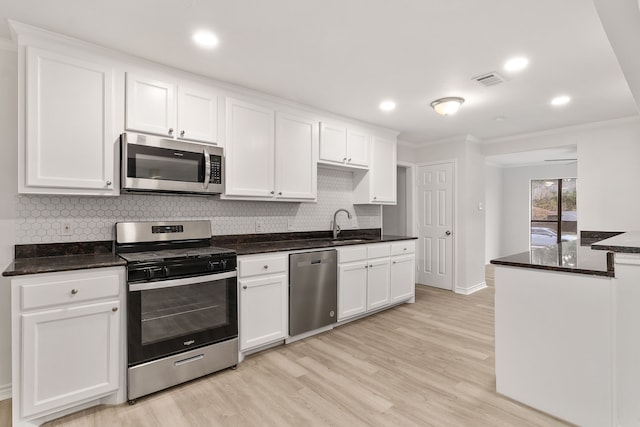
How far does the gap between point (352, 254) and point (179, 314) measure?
186 cm

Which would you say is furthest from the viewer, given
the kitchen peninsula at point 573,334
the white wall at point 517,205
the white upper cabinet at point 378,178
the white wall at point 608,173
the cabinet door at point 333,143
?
the white wall at point 517,205

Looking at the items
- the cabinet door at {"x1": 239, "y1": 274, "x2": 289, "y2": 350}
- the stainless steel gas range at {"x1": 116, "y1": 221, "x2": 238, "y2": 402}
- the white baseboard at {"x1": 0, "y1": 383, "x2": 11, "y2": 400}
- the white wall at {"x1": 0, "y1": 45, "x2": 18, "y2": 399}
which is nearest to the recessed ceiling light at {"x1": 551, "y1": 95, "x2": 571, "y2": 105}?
the cabinet door at {"x1": 239, "y1": 274, "x2": 289, "y2": 350}

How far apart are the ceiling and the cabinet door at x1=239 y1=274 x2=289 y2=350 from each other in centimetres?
181

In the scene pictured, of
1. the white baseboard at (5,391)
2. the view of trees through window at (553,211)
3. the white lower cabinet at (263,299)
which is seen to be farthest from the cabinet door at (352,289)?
the view of trees through window at (553,211)

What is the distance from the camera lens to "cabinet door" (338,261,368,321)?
3.46m

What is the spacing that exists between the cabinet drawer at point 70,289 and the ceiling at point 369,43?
1593 millimetres

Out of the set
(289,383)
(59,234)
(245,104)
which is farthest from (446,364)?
(59,234)

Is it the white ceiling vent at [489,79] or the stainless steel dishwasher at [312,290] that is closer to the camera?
the white ceiling vent at [489,79]

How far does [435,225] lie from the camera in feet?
17.4

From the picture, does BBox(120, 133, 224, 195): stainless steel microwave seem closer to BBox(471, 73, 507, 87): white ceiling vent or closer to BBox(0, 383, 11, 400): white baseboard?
BBox(0, 383, 11, 400): white baseboard

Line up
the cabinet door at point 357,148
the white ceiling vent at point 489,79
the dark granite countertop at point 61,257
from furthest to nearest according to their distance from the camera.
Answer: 1. the cabinet door at point 357,148
2. the white ceiling vent at point 489,79
3. the dark granite countertop at point 61,257

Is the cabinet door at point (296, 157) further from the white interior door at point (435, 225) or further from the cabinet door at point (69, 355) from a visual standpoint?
the white interior door at point (435, 225)

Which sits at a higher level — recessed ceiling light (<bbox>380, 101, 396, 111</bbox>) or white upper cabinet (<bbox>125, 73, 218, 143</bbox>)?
recessed ceiling light (<bbox>380, 101, 396, 111</bbox>)

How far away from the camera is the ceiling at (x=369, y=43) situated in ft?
6.26
